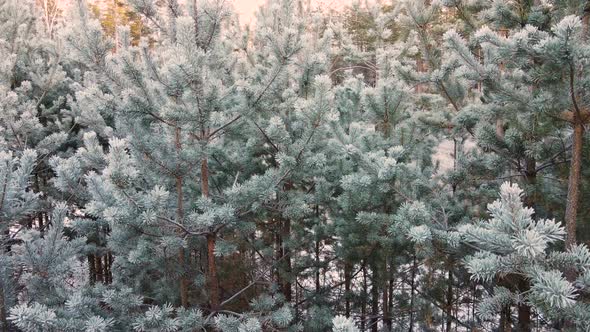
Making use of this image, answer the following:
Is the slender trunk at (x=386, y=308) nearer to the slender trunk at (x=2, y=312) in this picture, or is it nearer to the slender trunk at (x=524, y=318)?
the slender trunk at (x=524, y=318)

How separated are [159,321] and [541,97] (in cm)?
361

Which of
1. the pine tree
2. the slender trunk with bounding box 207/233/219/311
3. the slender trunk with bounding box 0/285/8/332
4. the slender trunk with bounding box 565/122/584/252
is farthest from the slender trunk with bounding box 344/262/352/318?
the slender trunk with bounding box 0/285/8/332

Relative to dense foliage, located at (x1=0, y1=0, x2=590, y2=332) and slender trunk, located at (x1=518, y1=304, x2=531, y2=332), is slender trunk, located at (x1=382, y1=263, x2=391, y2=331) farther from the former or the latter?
slender trunk, located at (x1=518, y1=304, x2=531, y2=332)

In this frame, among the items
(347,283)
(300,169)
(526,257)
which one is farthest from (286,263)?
(526,257)

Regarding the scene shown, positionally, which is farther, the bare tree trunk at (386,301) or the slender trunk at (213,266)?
the bare tree trunk at (386,301)

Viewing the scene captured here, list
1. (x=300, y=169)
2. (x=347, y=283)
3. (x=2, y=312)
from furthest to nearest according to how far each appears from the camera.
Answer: (x=347, y=283)
(x=300, y=169)
(x=2, y=312)

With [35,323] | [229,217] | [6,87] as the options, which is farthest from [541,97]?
[6,87]

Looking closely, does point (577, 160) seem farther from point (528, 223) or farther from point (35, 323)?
point (35, 323)

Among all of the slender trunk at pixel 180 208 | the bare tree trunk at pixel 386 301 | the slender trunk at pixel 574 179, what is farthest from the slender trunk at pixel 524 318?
the slender trunk at pixel 180 208

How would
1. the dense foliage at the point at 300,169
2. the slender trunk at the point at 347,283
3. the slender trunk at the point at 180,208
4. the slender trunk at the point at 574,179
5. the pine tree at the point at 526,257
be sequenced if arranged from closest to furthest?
the pine tree at the point at 526,257 → the dense foliage at the point at 300,169 → the slender trunk at the point at 574,179 → the slender trunk at the point at 180,208 → the slender trunk at the point at 347,283

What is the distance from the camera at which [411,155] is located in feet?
19.9

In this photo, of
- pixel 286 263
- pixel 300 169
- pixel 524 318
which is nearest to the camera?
pixel 300 169

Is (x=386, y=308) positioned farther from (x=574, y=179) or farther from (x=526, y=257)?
(x=526, y=257)

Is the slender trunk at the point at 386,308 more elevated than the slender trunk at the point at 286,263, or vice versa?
the slender trunk at the point at 286,263
